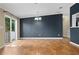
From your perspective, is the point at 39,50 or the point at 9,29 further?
the point at 9,29

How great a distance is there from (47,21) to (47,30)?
86 centimetres

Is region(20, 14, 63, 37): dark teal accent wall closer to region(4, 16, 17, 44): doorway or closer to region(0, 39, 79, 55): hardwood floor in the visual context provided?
region(4, 16, 17, 44): doorway

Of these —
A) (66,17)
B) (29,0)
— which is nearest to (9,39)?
(29,0)

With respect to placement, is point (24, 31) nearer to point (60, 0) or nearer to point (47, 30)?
point (47, 30)

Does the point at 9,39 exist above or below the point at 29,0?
below

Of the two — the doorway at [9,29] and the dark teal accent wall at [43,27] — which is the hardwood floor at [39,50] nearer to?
the doorway at [9,29]

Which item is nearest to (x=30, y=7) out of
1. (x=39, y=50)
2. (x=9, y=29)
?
(x=9, y=29)

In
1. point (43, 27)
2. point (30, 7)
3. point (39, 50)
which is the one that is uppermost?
point (30, 7)

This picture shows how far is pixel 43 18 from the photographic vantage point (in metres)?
14.8

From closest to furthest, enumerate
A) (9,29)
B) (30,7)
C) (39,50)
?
(39,50) < (30,7) < (9,29)

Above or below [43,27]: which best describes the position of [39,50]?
below

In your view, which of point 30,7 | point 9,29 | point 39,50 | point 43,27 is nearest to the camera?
point 39,50

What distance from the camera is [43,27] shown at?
14.8 m

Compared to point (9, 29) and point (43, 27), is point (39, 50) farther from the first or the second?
point (43, 27)
